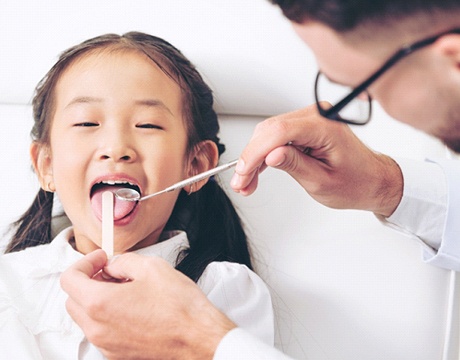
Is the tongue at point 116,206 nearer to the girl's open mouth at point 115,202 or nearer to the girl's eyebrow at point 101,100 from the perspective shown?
the girl's open mouth at point 115,202

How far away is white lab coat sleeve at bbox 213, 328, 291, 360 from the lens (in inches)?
31.1

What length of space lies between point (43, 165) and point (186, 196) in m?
0.33

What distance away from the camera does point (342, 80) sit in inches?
28.9

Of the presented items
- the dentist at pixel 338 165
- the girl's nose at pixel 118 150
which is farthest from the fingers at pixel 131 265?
the girl's nose at pixel 118 150

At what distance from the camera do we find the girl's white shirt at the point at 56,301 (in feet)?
3.45

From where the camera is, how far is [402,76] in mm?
695

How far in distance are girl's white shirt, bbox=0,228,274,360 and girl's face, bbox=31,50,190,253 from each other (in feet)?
0.29

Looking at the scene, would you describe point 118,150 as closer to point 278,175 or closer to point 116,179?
point 116,179

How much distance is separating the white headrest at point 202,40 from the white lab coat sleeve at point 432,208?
0.35 meters

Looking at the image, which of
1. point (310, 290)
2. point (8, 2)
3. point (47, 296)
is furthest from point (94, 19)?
→ point (310, 290)

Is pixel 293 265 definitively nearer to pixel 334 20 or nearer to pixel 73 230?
pixel 73 230

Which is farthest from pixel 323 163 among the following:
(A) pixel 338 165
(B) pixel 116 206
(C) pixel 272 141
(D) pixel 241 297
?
(B) pixel 116 206

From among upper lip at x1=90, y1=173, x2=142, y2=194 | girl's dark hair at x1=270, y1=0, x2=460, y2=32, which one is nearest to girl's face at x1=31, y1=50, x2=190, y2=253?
upper lip at x1=90, y1=173, x2=142, y2=194

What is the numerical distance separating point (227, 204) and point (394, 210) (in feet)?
1.21
